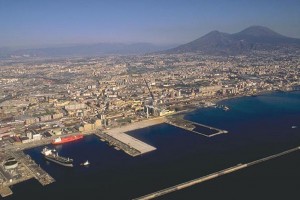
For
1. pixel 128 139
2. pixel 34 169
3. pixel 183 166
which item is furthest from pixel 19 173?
pixel 183 166

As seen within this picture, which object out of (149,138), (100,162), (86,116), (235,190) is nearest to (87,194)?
(100,162)

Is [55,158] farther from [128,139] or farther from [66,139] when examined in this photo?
[128,139]

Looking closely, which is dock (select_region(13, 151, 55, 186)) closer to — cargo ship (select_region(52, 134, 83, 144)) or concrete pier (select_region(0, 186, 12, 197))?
concrete pier (select_region(0, 186, 12, 197))

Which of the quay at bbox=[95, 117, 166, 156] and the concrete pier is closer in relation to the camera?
the concrete pier

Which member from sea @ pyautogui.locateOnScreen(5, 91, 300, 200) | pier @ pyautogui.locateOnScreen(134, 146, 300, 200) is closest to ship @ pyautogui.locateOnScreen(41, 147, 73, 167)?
sea @ pyautogui.locateOnScreen(5, 91, 300, 200)

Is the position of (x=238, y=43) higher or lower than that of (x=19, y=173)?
higher

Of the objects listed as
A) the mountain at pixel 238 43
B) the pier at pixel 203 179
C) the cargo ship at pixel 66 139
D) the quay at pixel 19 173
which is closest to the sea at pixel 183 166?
the pier at pixel 203 179

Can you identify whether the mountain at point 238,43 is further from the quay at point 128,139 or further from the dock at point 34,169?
the dock at point 34,169
